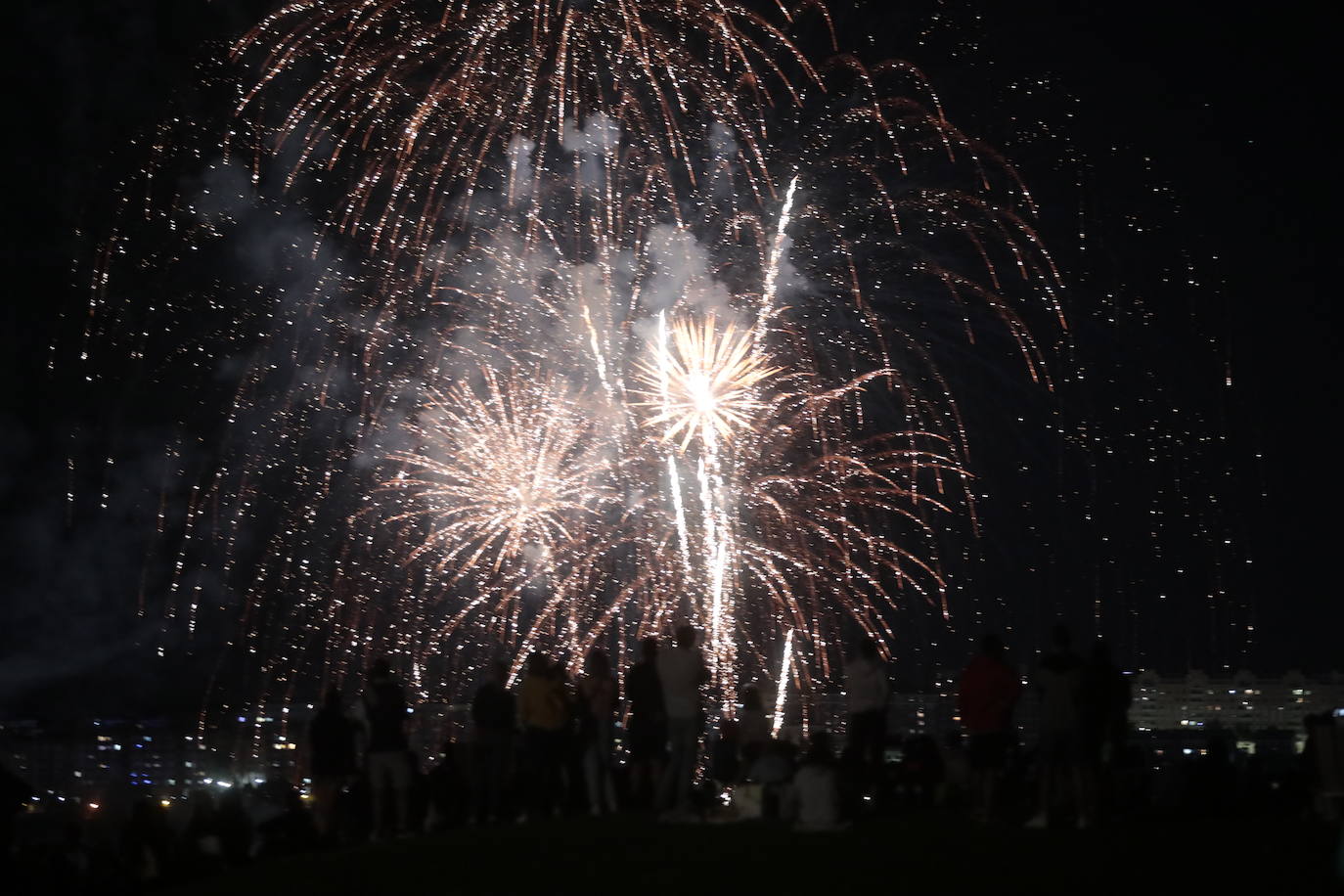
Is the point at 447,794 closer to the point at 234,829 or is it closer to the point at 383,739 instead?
the point at 383,739

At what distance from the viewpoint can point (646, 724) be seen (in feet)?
53.3

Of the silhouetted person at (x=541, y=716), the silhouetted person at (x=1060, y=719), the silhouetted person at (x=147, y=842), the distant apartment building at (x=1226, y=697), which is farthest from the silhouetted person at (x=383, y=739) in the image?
the distant apartment building at (x=1226, y=697)

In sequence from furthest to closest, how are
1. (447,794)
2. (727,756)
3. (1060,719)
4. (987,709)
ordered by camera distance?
1. (727,756)
2. (447,794)
3. (987,709)
4. (1060,719)

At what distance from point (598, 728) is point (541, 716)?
991 mm

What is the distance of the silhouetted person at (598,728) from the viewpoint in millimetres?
15961

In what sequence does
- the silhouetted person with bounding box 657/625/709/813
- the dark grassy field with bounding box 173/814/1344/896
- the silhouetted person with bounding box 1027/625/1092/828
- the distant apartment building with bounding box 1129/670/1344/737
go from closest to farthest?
Result: the dark grassy field with bounding box 173/814/1344/896
the silhouetted person with bounding box 1027/625/1092/828
the silhouetted person with bounding box 657/625/709/813
the distant apartment building with bounding box 1129/670/1344/737

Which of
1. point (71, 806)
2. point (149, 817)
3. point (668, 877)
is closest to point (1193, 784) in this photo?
point (668, 877)

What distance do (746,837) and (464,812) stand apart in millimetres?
4395

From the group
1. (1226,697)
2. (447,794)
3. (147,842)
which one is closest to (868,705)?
(447,794)

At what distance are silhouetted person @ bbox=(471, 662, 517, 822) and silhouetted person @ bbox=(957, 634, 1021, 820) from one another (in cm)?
458

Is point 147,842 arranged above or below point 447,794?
below

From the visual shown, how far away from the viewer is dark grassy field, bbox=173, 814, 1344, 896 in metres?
10.5

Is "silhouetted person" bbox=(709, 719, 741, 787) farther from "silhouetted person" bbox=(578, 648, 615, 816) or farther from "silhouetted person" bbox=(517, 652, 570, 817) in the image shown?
"silhouetted person" bbox=(517, 652, 570, 817)

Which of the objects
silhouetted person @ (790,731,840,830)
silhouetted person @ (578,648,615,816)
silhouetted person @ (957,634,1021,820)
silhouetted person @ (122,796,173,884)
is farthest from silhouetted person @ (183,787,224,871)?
silhouetted person @ (957,634,1021,820)
